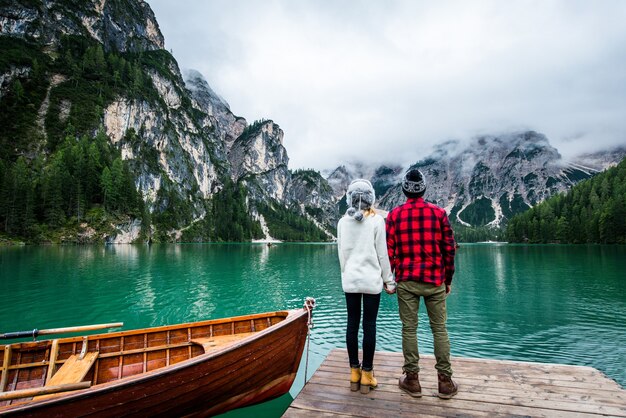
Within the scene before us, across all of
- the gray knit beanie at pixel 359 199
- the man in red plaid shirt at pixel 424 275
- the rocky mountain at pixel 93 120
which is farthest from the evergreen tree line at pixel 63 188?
the man in red plaid shirt at pixel 424 275

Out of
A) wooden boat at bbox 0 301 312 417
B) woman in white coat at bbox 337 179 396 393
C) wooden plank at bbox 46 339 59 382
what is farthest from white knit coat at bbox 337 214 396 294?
wooden plank at bbox 46 339 59 382

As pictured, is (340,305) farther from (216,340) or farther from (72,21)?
(72,21)

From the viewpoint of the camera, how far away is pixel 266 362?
725cm

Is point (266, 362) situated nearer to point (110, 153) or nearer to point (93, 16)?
point (110, 153)

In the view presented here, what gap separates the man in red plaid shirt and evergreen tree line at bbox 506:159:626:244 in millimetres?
122188

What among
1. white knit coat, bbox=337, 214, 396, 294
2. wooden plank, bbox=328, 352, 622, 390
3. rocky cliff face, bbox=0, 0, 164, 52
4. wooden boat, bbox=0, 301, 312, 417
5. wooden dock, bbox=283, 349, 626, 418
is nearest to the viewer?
wooden dock, bbox=283, 349, 626, 418

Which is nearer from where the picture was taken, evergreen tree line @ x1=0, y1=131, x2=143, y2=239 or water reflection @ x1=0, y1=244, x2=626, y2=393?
water reflection @ x1=0, y1=244, x2=626, y2=393

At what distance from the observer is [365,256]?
5098mm

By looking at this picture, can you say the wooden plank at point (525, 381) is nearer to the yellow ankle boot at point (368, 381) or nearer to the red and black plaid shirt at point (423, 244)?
the yellow ankle boot at point (368, 381)

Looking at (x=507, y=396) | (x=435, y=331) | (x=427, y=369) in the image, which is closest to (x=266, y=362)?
(x=427, y=369)

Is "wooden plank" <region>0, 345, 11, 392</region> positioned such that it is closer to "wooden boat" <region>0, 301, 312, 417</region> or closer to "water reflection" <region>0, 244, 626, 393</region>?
"wooden boat" <region>0, 301, 312, 417</region>

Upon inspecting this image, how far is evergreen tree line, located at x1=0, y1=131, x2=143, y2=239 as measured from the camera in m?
85.9

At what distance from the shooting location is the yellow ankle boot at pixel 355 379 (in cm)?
536

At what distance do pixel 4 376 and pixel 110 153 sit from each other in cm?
13948
